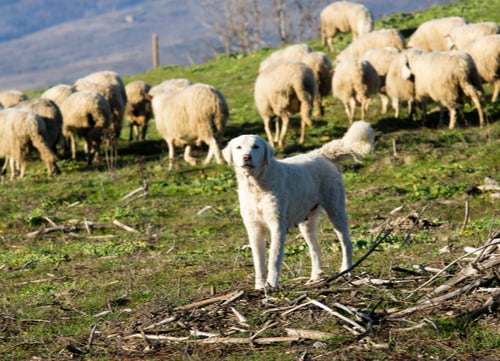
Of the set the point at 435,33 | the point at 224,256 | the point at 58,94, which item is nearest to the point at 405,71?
the point at 435,33

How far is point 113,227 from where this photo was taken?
47.8ft

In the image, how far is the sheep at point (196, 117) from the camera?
19016mm

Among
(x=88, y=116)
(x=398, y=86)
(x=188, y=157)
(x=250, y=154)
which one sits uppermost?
(x=250, y=154)

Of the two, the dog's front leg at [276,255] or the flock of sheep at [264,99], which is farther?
the flock of sheep at [264,99]

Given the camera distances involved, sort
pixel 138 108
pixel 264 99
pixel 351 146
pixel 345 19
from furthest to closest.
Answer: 1. pixel 345 19
2. pixel 138 108
3. pixel 264 99
4. pixel 351 146

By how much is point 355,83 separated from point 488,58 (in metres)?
3.61

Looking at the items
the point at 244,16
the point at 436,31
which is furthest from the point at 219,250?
the point at 244,16

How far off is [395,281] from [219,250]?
4804 mm

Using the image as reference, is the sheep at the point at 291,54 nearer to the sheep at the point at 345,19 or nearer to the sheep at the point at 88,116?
the sheep at the point at 88,116

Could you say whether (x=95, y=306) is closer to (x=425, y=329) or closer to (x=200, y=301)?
(x=200, y=301)

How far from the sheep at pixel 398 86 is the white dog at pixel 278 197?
1279cm

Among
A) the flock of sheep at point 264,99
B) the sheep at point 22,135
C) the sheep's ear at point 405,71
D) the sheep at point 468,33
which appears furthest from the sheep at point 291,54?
the sheep at point 22,135

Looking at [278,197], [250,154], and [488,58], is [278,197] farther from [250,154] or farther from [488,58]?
[488,58]

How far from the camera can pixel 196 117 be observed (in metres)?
19.1
